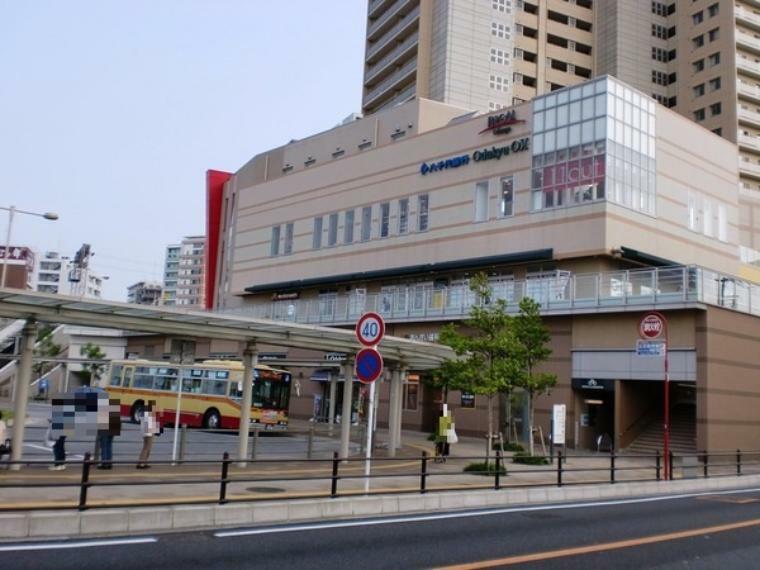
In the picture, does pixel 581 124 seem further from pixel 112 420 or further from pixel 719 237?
pixel 112 420

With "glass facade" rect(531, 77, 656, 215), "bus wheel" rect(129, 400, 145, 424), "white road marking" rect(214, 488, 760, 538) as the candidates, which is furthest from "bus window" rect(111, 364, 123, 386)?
"white road marking" rect(214, 488, 760, 538)

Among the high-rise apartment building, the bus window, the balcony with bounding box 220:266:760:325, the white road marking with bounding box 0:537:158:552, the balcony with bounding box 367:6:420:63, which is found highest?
the balcony with bounding box 367:6:420:63

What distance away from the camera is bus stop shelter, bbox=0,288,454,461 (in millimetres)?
14227

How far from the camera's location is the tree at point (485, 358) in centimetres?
2244

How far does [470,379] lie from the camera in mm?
22688

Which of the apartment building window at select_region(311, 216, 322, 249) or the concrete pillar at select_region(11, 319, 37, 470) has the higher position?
the apartment building window at select_region(311, 216, 322, 249)

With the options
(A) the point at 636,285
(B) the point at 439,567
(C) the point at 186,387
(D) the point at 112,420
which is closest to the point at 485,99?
(A) the point at 636,285

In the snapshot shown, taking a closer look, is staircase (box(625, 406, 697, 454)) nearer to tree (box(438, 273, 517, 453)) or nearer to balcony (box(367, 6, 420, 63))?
tree (box(438, 273, 517, 453))

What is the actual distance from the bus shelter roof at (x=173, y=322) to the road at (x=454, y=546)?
22.4ft

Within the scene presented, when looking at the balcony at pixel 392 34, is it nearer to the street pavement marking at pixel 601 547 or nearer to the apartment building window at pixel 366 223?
the apartment building window at pixel 366 223

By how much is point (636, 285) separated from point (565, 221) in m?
7.15

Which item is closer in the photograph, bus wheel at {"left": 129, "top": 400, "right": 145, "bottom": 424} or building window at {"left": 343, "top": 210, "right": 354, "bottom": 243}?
bus wheel at {"left": 129, "top": 400, "right": 145, "bottom": 424}

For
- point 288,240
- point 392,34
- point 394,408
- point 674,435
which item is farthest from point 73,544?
point 392,34

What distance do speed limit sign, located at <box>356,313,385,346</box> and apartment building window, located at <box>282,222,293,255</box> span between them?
41.4 meters
